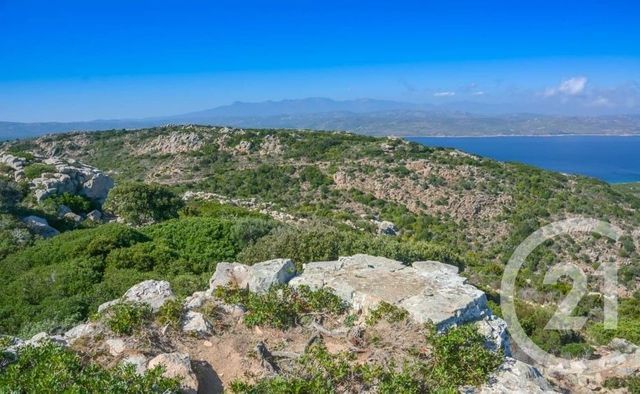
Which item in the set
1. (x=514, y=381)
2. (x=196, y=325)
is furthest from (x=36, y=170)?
(x=514, y=381)

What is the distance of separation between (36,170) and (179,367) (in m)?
26.8

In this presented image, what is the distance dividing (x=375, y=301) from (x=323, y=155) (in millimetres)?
38336

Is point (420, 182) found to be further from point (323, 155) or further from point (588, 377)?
point (588, 377)

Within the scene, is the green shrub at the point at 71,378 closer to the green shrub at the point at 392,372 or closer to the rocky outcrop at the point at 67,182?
the green shrub at the point at 392,372

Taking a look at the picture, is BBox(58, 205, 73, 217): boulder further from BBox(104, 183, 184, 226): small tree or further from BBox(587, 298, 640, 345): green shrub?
BBox(587, 298, 640, 345): green shrub

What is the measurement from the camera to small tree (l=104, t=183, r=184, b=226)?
2575cm

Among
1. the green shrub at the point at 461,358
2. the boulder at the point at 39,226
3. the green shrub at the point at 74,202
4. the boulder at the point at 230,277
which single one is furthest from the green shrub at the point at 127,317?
the green shrub at the point at 74,202

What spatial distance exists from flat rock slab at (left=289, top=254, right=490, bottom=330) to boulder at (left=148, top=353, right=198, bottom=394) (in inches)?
115

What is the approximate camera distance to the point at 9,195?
23.1 meters

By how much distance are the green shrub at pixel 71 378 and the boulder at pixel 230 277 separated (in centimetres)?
300

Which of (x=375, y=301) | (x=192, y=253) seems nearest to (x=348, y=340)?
(x=375, y=301)

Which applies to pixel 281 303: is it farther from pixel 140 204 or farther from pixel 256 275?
pixel 140 204

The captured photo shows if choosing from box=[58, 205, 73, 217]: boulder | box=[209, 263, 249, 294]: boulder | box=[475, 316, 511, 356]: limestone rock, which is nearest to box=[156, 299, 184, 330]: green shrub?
box=[209, 263, 249, 294]: boulder

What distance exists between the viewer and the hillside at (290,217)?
13086 mm
